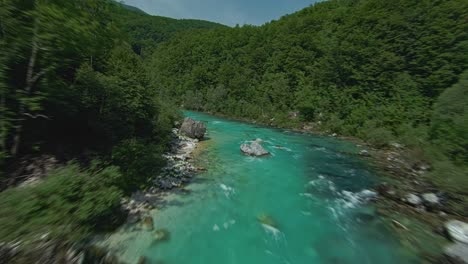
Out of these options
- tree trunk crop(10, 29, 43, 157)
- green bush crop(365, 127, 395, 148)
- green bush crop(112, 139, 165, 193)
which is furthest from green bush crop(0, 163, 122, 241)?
green bush crop(365, 127, 395, 148)

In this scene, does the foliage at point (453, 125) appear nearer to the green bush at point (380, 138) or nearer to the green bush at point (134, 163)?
the green bush at point (380, 138)

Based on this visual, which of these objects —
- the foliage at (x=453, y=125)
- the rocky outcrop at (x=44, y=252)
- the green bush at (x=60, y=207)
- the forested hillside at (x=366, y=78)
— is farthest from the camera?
the forested hillside at (x=366, y=78)

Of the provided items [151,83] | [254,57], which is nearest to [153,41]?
[254,57]

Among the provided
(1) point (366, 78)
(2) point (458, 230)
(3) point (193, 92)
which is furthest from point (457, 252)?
(3) point (193, 92)

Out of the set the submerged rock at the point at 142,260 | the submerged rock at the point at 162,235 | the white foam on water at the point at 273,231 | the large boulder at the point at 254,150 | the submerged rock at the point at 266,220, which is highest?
the large boulder at the point at 254,150

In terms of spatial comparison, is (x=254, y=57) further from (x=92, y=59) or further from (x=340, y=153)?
(x=92, y=59)

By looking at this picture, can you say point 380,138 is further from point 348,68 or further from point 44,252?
point 44,252

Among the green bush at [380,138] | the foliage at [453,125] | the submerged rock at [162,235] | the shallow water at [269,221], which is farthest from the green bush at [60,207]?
the green bush at [380,138]
